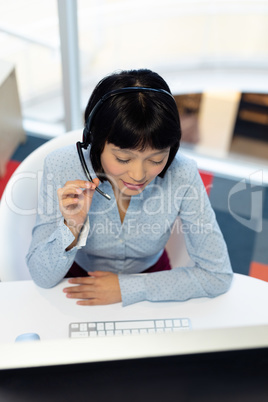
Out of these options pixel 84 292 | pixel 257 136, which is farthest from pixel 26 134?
pixel 257 136

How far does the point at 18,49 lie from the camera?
363 centimetres

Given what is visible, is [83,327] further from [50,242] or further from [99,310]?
[50,242]

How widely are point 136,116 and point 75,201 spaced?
0.80 feet

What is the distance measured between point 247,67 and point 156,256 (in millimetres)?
4933

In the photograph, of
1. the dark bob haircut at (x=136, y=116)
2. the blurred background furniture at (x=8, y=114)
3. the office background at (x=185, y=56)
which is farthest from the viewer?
the office background at (x=185, y=56)

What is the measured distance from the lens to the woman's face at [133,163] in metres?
0.91

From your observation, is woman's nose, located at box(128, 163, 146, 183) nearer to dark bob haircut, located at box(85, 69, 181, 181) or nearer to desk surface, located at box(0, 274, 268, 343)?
dark bob haircut, located at box(85, 69, 181, 181)

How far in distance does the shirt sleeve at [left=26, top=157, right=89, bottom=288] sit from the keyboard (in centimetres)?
14

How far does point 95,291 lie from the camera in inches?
39.5

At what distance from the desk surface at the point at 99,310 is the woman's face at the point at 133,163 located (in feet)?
1.04

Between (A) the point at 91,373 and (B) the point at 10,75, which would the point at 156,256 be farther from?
(B) the point at 10,75

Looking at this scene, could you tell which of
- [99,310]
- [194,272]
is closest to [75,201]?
[99,310]

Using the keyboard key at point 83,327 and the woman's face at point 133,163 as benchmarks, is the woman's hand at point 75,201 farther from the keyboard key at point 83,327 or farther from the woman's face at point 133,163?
the keyboard key at point 83,327

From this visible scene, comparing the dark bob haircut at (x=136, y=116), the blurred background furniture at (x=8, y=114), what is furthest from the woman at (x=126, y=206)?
the blurred background furniture at (x=8, y=114)
